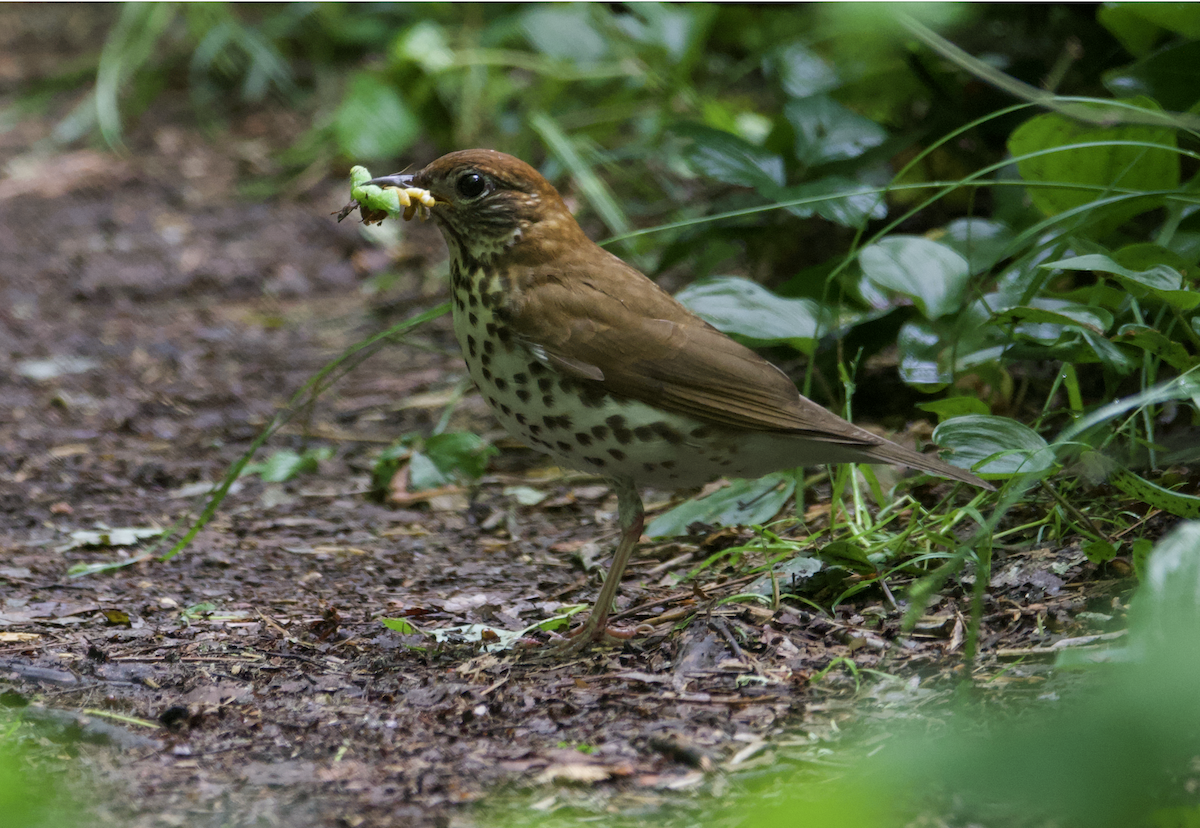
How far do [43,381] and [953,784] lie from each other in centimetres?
477

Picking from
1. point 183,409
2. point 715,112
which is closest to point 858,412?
point 715,112

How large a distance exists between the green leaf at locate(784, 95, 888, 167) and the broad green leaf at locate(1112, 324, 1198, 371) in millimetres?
1422

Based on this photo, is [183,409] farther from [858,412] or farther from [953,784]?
[953,784]

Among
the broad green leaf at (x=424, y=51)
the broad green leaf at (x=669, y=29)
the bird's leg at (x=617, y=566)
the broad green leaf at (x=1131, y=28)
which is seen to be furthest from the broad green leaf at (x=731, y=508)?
the broad green leaf at (x=424, y=51)

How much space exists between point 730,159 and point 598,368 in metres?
1.30

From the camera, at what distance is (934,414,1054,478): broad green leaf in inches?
102

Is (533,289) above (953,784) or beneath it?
above

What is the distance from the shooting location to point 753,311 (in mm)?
3357

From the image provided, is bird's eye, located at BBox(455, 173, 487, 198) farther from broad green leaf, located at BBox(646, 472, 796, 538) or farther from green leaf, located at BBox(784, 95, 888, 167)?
green leaf, located at BBox(784, 95, 888, 167)

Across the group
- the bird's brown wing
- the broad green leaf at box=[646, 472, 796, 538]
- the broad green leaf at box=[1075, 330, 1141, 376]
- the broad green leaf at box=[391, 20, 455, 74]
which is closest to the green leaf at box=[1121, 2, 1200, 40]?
the broad green leaf at box=[1075, 330, 1141, 376]

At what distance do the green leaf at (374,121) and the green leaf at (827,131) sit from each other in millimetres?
3327

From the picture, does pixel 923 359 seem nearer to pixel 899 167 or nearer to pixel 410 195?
pixel 410 195

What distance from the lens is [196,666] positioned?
2678 mm

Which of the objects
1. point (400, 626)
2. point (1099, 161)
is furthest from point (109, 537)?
point (1099, 161)
